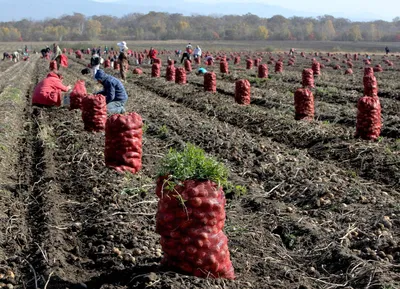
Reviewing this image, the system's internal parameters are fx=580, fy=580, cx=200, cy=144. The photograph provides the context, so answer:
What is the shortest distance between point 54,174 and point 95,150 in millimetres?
Answer: 1320

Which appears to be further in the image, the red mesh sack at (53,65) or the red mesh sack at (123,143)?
the red mesh sack at (53,65)

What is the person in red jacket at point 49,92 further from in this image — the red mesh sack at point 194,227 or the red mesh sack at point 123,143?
the red mesh sack at point 194,227

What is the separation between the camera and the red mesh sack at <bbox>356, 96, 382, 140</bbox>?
1070 cm

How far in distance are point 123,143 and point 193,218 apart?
155 inches

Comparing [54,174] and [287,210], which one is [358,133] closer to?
[287,210]

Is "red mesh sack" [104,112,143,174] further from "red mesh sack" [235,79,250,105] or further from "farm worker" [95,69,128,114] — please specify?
"red mesh sack" [235,79,250,105]

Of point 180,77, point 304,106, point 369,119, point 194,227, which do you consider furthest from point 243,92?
point 194,227

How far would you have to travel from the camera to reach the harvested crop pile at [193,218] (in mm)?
4828

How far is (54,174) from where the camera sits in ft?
28.4

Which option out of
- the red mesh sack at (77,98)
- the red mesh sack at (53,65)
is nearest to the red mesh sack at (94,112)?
the red mesh sack at (77,98)

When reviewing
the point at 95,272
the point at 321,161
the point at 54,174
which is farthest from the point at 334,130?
the point at 95,272

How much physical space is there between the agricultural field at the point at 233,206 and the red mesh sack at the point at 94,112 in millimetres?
283

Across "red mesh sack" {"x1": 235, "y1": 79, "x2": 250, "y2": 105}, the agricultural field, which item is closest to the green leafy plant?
the agricultural field

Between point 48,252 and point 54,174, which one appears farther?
point 54,174
